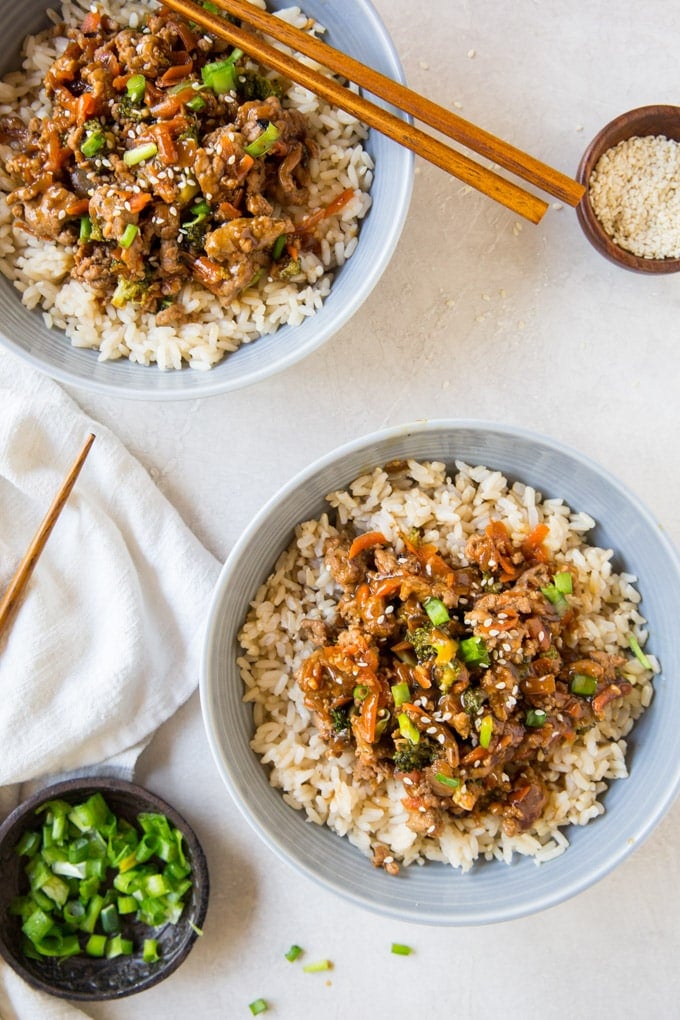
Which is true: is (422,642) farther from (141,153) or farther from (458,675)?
(141,153)

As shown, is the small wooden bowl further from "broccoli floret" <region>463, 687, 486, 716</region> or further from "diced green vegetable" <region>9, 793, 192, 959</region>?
"diced green vegetable" <region>9, 793, 192, 959</region>

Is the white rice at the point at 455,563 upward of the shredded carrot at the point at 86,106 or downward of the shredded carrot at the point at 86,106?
downward

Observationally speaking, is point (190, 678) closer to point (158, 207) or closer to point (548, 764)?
point (548, 764)

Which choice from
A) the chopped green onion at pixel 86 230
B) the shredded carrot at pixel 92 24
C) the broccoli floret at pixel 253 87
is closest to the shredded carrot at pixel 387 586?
the chopped green onion at pixel 86 230

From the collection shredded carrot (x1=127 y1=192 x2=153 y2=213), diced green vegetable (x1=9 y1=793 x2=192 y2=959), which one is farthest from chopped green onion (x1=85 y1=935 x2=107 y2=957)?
shredded carrot (x1=127 y1=192 x2=153 y2=213)

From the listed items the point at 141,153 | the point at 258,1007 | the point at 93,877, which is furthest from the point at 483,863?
the point at 141,153

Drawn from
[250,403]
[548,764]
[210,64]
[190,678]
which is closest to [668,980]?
[548,764]

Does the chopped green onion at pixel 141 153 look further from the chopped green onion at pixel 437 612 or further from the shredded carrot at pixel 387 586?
the chopped green onion at pixel 437 612
